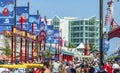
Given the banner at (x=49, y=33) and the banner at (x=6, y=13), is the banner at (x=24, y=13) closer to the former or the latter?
the banner at (x=6, y=13)

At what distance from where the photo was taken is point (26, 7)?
34406 mm

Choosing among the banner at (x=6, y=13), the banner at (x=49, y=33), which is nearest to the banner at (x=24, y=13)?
the banner at (x=6, y=13)

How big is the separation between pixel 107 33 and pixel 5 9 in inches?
300

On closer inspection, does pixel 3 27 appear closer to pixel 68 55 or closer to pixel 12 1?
pixel 12 1

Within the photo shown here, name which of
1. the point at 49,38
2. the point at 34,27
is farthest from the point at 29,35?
the point at 49,38

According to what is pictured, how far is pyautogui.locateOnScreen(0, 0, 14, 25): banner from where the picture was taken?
2991cm

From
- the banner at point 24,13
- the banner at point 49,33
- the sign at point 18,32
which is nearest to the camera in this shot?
the sign at point 18,32

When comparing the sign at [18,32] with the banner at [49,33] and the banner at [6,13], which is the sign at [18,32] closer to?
the banner at [6,13]

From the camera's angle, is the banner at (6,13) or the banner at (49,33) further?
the banner at (49,33)

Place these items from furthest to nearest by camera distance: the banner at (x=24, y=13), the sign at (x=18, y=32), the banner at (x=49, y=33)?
the banner at (x=49, y=33) → the banner at (x=24, y=13) → the sign at (x=18, y=32)

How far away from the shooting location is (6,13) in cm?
3022

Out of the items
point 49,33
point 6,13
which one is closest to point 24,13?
point 6,13

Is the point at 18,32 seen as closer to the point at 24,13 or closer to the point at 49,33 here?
the point at 24,13

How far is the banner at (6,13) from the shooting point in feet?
98.1
